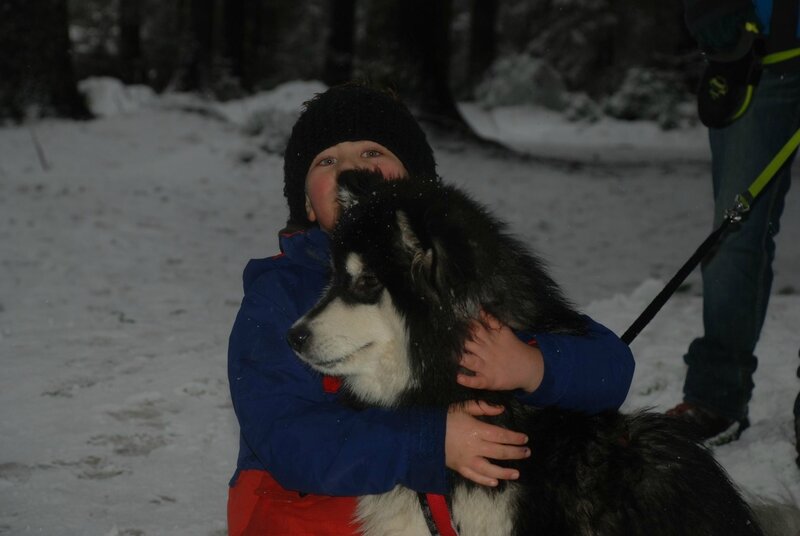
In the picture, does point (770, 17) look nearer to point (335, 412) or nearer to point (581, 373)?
point (581, 373)

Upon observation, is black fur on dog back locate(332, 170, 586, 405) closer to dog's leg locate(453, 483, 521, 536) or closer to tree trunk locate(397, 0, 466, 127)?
dog's leg locate(453, 483, 521, 536)

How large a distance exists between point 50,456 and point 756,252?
11.6 feet

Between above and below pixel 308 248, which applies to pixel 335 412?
below

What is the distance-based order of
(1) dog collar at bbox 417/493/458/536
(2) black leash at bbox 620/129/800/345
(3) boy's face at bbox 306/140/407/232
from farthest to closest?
(3) boy's face at bbox 306/140/407/232 → (2) black leash at bbox 620/129/800/345 → (1) dog collar at bbox 417/493/458/536

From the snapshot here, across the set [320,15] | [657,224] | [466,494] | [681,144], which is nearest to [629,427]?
[466,494]

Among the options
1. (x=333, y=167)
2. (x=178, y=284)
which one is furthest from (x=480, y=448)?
(x=178, y=284)

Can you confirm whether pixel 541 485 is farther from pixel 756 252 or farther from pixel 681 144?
pixel 681 144

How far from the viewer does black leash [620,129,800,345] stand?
2.80m

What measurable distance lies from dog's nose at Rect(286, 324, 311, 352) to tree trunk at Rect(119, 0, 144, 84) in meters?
23.4

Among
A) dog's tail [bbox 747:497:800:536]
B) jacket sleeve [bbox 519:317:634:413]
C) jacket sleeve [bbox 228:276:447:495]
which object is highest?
jacket sleeve [bbox 519:317:634:413]

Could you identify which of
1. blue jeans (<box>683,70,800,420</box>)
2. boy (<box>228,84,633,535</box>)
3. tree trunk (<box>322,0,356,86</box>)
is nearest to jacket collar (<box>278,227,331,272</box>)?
boy (<box>228,84,633,535</box>)

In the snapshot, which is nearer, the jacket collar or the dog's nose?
the dog's nose

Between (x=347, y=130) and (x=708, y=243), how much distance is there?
1.53 metres

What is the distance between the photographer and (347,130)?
3.25 meters
